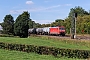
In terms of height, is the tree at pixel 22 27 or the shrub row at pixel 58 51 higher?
the tree at pixel 22 27

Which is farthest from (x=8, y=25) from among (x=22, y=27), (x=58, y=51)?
(x=58, y=51)

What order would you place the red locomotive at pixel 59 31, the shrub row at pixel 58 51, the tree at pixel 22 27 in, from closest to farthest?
the shrub row at pixel 58 51
the red locomotive at pixel 59 31
the tree at pixel 22 27

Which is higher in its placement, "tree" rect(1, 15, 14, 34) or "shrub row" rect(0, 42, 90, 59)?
"tree" rect(1, 15, 14, 34)

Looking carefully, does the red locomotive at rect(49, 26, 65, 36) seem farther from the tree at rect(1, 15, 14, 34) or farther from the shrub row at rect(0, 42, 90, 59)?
the shrub row at rect(0, 42, 90, 59)

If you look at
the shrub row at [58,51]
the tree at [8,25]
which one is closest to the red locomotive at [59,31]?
the tree at [8,25]

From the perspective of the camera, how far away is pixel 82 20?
78.8m

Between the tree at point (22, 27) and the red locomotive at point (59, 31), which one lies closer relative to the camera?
the red locomotive at point (59, 31)

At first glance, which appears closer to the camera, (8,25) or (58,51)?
(58,51)

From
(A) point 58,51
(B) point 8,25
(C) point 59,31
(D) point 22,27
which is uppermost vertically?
(B) point 8,25

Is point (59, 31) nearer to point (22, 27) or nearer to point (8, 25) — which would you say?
point (22, 27)

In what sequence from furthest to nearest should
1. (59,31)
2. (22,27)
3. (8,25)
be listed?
(8,25)
(22,27)
(59,31)

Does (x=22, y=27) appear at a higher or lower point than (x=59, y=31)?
higher

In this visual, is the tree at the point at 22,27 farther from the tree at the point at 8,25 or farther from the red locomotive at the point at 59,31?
the tree at the point at 8,25

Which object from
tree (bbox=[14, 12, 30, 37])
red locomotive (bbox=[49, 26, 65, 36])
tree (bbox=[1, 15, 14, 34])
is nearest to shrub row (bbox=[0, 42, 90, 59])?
red locomotive (bbox=[49, 26, 65, 36])
